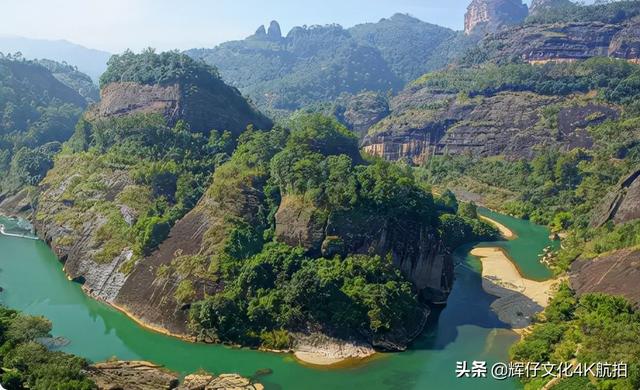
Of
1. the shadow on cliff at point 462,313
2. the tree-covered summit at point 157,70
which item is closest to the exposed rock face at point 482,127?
the tree-covered summit at point 157,70

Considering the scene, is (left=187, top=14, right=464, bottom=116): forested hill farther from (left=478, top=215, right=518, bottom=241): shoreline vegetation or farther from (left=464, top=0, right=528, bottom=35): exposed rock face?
(left=478, top=215, right=518, bottom=241): shoreline vegetation

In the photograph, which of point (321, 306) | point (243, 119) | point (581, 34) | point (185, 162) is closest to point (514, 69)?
point (581, 34)

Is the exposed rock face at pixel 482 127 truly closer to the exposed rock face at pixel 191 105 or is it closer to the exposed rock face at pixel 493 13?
the exposed rock face at pixel 191 105

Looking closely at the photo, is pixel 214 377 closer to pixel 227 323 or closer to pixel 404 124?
pixel 227 323

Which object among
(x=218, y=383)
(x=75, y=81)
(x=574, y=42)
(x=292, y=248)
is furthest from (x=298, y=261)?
(x=75, y=81)

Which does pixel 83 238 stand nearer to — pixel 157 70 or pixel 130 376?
pixel 130 376
